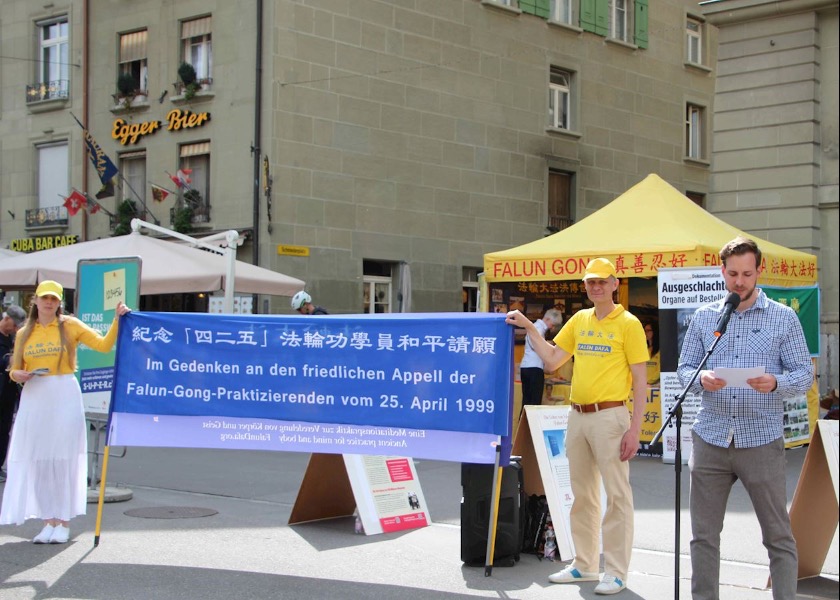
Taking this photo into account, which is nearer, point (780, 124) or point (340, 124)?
point (780, 124)

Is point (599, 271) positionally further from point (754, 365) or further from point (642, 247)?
point (642, 247)

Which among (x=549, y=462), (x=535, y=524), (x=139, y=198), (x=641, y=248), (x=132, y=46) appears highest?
(x=132, y=46)

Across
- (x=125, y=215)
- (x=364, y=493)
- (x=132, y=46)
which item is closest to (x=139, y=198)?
(x=125, y=215)

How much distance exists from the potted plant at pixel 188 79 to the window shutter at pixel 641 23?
13208 millimetres

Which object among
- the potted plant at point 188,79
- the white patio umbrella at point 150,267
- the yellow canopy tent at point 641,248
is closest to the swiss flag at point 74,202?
the potted plant at point 188,79

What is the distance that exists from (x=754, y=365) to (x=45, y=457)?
17.2 ft

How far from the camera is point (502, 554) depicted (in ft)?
24.4

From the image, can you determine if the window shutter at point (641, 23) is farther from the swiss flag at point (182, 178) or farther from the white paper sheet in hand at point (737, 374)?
the white paper sheet in hand at point (737, 374)

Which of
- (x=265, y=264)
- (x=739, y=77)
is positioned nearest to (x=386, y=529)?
(x=739, y=77)

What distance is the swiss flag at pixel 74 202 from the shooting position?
950 inches

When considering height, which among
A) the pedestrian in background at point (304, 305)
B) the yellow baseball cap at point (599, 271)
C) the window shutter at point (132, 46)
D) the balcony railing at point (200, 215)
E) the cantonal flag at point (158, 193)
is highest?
the window shutter at point (132, 46)

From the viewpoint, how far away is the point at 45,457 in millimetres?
8070

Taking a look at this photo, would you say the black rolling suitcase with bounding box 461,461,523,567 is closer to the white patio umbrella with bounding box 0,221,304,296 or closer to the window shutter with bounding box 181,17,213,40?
the white patio umbrella with bounding box 0,221,304,296

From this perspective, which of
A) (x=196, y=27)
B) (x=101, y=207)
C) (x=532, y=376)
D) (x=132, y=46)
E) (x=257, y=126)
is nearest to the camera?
(x=532, y=376)
